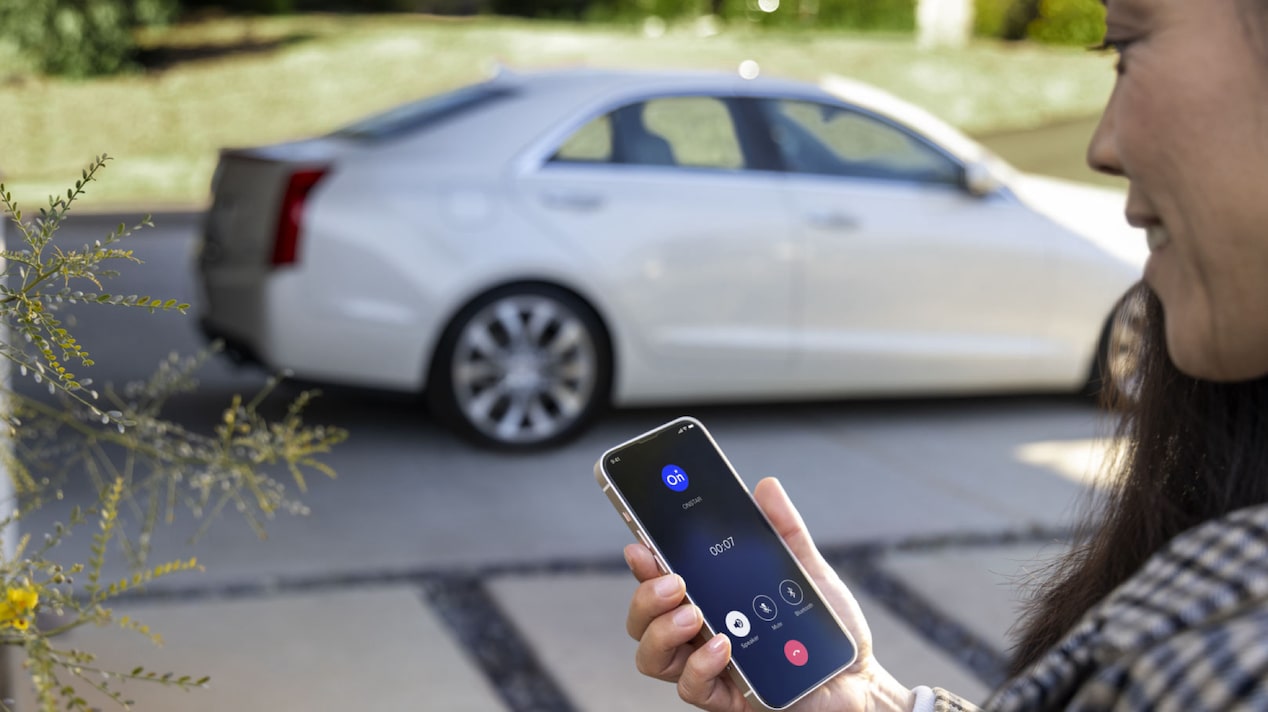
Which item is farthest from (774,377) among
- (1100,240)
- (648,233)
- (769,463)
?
(1100,240)

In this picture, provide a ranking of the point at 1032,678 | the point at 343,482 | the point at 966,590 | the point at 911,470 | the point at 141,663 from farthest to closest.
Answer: the point at 911,470 → the point at 343,482 → the point at 966,590 → the point at 141,663 → the point at 1032,678

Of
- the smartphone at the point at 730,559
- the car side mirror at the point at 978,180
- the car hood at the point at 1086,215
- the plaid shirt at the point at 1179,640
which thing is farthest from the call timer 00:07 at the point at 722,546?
the car hood at the point at 1086,215

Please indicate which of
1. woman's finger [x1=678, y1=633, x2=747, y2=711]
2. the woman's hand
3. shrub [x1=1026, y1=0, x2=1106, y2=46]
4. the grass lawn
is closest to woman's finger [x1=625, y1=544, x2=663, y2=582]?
the woman's hand

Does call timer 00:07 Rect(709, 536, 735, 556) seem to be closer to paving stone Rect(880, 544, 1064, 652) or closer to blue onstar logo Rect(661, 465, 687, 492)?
blue onstar logo Rect(661, 465, 687, 492)

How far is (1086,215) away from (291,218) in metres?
3.44

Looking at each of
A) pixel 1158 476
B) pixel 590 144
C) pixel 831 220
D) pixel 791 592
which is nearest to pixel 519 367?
pixel 590 144

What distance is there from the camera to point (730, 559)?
1.78 m

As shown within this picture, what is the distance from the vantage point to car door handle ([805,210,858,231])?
581cm

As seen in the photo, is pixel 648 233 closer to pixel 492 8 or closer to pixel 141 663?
pixel 141 663

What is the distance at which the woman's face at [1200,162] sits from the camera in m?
1.01

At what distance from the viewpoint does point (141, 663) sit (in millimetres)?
3553

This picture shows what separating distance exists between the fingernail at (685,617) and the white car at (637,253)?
12.9ft

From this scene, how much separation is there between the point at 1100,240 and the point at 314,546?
3699mm

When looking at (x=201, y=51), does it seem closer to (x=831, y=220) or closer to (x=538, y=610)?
(x=831, y=220)
